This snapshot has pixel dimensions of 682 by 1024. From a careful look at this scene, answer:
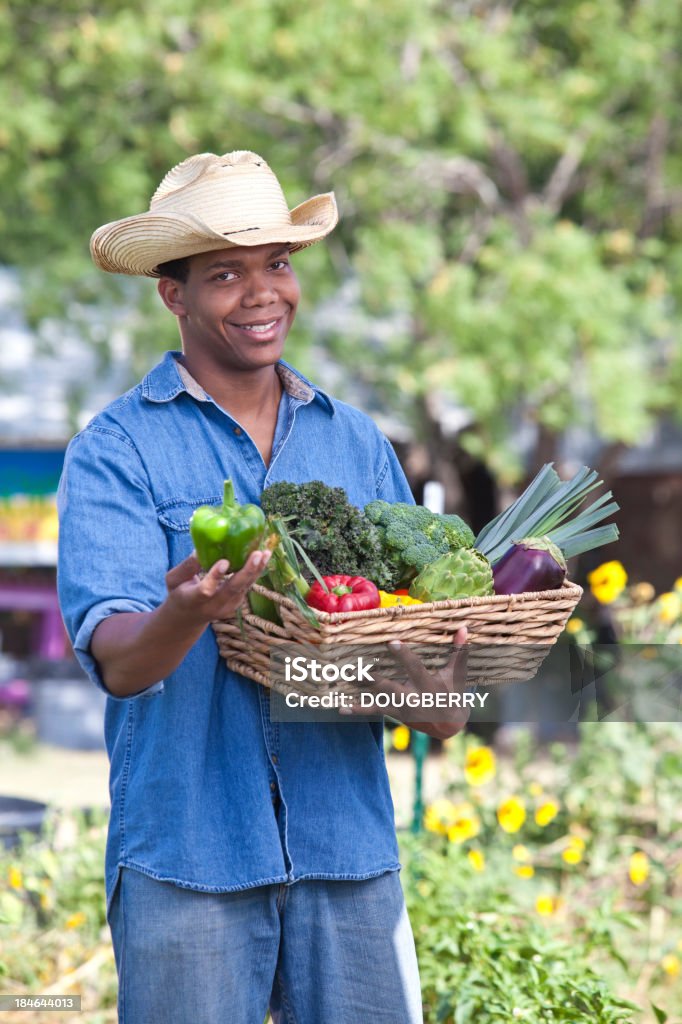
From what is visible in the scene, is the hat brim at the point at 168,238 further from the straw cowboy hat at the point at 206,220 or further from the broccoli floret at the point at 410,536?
the broccoli floret at the point at 410,536

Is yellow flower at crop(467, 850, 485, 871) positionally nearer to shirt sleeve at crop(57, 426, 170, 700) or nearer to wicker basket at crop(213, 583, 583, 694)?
wicker basket at crop(213, 583, 583, 694)

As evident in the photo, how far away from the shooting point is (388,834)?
7.47 ft

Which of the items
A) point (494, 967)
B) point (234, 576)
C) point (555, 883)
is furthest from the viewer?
point (555, 883)

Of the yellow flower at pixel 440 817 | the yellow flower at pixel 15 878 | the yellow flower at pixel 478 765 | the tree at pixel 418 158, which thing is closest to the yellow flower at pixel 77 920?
the yellow flower at pixel 15 878

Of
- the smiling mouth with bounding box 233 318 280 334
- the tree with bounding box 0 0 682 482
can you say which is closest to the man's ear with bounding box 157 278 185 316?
the smiling mouth with bounding box 233 318 280 334

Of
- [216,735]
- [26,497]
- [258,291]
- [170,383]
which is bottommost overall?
[216,735]

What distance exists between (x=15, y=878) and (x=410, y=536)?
2329mm

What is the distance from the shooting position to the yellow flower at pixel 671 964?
12.3ft

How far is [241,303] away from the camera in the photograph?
7.20 feet

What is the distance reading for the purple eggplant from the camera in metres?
2.10

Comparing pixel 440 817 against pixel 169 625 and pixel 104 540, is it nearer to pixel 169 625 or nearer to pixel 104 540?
Answer: pixel 104 540

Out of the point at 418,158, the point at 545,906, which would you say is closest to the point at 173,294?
the point at 545,906

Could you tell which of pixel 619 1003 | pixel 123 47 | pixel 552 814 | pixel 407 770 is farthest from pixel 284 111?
pixel 619 1003

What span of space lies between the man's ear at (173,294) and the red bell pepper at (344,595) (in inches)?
24.3
